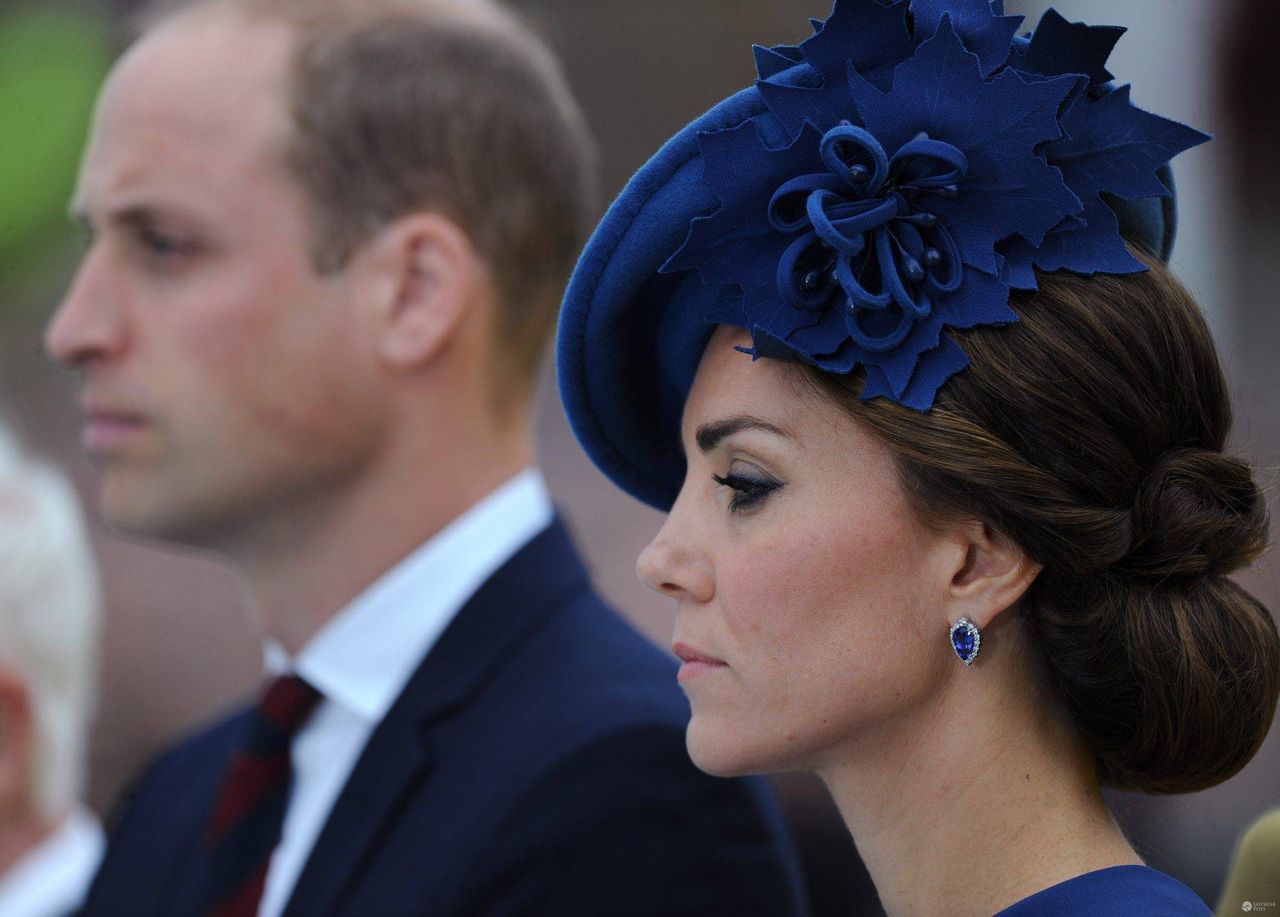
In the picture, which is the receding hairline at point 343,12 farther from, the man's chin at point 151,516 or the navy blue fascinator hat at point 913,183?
the navy blue fascinator hat at point 913,183

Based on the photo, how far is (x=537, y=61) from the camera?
2.60 meters

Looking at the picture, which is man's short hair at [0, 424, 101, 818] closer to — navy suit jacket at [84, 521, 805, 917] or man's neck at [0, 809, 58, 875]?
man's neck at [0, 809, 58, 875]

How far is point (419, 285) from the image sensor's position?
2422mm

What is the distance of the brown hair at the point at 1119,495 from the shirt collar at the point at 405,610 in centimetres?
95

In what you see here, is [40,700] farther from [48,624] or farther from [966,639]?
[966,639]

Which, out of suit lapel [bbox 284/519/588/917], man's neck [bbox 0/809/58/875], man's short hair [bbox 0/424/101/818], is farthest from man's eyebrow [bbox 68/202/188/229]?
man's neck [bbox 0/809/58/875]

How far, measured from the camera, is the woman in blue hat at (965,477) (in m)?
1.47

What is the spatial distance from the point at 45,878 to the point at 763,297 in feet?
7.56

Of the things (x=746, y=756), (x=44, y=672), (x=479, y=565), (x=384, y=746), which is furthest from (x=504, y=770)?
(x=44, y=672)

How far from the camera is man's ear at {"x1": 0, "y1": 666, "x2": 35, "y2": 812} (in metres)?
3.08

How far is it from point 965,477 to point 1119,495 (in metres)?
0.17

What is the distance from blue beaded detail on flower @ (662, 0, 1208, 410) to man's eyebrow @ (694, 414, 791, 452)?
3.0 inches

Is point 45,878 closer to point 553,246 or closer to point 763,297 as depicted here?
point 553,246

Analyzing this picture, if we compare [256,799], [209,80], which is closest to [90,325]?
[209,80]
